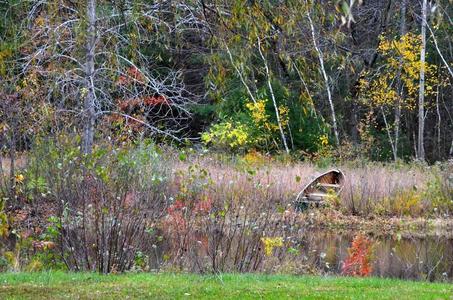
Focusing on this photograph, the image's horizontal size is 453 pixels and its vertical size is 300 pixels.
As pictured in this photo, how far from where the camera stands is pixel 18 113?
47.4 ft

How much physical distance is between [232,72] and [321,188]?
12.5 meters

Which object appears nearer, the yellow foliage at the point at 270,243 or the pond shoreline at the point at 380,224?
the yellow foliage at the point at 270,243

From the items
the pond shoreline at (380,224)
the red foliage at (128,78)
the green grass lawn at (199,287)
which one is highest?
the red foliage at (128,78)

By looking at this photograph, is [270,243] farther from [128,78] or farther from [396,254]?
[128,78]

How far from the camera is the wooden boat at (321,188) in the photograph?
17.5 meters

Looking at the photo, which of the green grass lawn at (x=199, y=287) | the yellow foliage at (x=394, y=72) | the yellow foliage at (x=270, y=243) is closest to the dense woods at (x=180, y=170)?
the yellow foliage at (x=270, y=243)

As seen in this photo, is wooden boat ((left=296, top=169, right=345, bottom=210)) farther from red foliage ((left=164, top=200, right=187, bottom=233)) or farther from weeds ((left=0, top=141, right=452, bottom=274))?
red foliage ((left=164, top=200, right=187, bottom=233))

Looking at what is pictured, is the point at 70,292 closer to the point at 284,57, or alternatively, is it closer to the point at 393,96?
the point at 284,57

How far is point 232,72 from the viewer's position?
6.48m

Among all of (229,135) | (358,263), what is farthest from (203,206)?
(229,135)

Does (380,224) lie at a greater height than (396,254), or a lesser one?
lesser

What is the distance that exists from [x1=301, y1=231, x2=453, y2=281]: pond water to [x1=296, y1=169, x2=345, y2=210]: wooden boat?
1.35m

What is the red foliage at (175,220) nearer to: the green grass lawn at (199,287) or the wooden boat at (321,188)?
the green grass lawn at (199,287)

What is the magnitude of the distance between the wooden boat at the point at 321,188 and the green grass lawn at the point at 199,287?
8.42 m
